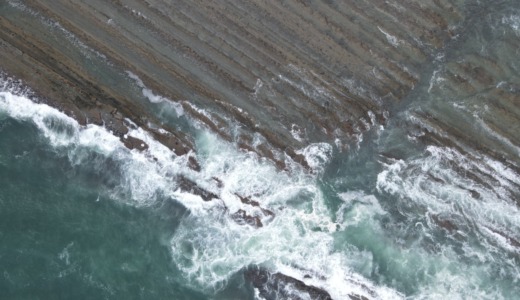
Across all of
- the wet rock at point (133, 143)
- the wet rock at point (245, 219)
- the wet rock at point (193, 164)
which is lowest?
the wet rock at point (133, 143)

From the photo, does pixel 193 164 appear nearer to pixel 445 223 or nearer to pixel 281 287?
pixel 281 287

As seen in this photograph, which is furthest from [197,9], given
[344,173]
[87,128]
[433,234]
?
[433,234]

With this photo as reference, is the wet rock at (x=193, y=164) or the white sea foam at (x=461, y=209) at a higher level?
the white sea foam at (x=461, y=209)

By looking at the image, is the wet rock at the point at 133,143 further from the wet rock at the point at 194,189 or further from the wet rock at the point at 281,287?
the wet rock at the point at 281,287

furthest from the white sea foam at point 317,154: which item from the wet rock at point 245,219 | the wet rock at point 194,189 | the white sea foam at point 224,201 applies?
the wet rock at point 194,189

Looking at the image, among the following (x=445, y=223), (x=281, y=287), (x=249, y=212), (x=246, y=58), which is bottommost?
(x=281, y=287)

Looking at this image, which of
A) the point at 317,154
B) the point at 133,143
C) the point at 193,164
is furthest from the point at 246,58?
the point at 133,143
